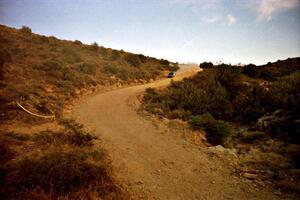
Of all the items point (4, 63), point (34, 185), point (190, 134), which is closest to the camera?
point (34, 185)

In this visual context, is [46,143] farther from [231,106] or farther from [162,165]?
[231,106]

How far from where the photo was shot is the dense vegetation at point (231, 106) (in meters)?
8.34

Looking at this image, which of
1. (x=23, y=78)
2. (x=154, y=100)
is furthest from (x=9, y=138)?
(x=154, y=100)

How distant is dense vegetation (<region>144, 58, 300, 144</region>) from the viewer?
834cm

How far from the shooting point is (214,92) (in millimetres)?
13633

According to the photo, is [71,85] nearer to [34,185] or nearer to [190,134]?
[190,134]

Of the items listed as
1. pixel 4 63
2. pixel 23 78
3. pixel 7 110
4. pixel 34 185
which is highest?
pixel 4 63

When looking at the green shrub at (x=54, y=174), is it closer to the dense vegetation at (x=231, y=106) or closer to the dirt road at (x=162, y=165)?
the dirt road at (x=162, y=165)

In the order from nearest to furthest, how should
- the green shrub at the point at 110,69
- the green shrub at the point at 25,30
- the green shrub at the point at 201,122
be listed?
1. the green shrub at the point at 201,122
2. the green shrub at the point at 110,69
3. the green shrub at the point at 25,30

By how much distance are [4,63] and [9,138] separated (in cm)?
1015

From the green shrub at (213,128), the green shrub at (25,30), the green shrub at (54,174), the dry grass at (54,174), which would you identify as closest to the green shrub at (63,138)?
the dry grass at (54,174)

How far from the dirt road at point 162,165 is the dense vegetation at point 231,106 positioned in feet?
5.78

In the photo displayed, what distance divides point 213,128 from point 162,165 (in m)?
3.50

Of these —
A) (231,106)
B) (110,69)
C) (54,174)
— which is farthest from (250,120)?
(110,69)
